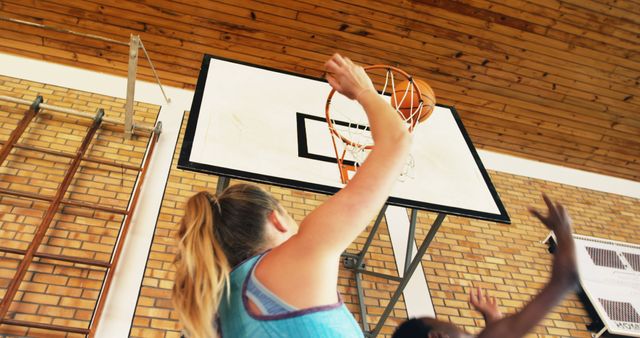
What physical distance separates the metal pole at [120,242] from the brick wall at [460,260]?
0.23m

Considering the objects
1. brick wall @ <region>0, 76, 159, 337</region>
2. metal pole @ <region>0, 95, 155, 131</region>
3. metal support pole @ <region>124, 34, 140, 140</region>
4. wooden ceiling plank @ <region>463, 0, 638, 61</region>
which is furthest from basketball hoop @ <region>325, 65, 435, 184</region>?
wooden ceiling plank @ <region>463, 0, 638, 61</region>

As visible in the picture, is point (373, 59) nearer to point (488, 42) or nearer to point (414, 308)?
point (488, 42)

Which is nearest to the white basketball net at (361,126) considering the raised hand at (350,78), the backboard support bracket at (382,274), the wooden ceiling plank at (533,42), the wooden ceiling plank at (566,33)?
the backboard support bracket at (382,274)

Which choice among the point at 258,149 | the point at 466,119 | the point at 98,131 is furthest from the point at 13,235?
the point at 466,119

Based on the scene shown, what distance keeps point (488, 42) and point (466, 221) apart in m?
1.99

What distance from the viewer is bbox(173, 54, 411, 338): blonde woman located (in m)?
1.11

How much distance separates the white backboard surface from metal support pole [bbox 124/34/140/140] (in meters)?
0.71

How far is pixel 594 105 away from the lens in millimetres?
5535

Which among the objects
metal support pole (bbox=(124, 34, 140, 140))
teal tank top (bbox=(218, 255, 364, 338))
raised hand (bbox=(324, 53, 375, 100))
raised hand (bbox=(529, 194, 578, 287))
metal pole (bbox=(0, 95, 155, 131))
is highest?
metal pole (bbox=(0, 95, 155, 131))

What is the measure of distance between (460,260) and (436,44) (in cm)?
233

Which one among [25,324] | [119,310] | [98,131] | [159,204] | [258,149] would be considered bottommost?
[25,324]

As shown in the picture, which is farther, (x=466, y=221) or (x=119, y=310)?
(x=466, y=221)

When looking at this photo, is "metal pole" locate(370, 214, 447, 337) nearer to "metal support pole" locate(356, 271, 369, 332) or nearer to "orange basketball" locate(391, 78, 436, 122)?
"metal support pole" locate(356, 271, 369, 332)

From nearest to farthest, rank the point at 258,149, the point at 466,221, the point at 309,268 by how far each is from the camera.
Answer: the point at 309,268
the point at 258,149
the point at 466,221
